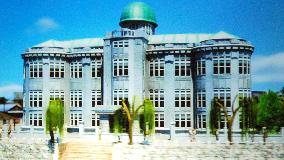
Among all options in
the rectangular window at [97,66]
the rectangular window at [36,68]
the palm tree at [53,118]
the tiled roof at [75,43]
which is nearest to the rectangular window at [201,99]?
the rectangular window at [97,66]

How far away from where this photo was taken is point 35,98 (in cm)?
3084

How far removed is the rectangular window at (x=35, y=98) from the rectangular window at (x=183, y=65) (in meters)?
10.3

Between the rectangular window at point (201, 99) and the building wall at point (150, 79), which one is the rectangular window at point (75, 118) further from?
the rectangular window at point (201, 99)

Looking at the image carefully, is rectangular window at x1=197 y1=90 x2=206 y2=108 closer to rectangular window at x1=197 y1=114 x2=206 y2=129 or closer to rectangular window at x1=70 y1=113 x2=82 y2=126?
rectangular window at x1=197 y1=114 x2=206 y2=129

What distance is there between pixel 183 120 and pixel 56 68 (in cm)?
1014

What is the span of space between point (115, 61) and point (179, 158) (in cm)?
1020

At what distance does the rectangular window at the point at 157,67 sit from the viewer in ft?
97.5

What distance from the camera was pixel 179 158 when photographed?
21.1 meters

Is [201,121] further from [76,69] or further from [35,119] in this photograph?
[35,119]

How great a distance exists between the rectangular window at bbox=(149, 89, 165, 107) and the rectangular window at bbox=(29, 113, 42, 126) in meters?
8.39

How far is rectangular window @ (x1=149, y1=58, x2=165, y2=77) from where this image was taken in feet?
97.5

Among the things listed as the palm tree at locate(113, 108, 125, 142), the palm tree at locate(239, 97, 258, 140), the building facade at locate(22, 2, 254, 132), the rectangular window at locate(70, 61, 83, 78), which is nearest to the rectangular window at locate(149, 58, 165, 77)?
the building facade at locate(22, 2, 254, 132)

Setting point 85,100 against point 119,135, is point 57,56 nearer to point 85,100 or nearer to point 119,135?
point 85,100

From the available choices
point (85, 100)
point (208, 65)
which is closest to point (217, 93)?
point (208, 65)
